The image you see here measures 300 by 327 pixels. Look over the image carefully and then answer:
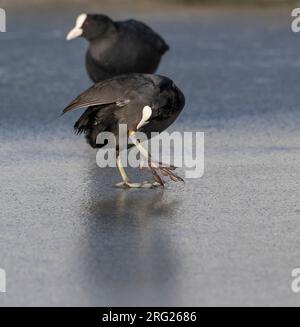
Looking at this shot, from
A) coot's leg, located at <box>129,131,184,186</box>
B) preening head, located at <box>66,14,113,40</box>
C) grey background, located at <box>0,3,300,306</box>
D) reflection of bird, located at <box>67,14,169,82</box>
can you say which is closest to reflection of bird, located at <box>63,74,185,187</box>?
coot's leg, located at <box>129,131,184,186</box>

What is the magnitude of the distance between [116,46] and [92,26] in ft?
0.97

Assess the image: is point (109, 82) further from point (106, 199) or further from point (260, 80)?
point (260, 80)

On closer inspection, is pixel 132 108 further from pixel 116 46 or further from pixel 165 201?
pixel 116 46

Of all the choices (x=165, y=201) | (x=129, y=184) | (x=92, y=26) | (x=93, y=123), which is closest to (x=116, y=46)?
(x=92, y=26)

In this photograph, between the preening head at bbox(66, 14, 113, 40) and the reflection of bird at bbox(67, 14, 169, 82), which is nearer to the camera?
the reflection of bird at bbox(67, 14, 169, 82)

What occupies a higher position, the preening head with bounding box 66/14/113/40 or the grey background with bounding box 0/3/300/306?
the preening head with bounding box 66/14/113/40

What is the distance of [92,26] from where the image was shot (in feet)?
28.8

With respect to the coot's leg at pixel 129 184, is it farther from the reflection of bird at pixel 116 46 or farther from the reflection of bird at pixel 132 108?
the reflection of bird at pixel 116 46

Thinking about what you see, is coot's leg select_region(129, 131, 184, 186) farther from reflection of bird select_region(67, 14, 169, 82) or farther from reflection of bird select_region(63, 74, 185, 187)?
reflection of bird select_region(67, 14, 169, 82)

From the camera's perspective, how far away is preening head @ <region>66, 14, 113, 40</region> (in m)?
8.71

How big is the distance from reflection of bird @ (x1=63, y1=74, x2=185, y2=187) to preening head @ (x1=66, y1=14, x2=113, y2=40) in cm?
218

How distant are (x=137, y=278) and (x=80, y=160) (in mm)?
2717

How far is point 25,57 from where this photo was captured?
1101 cm
